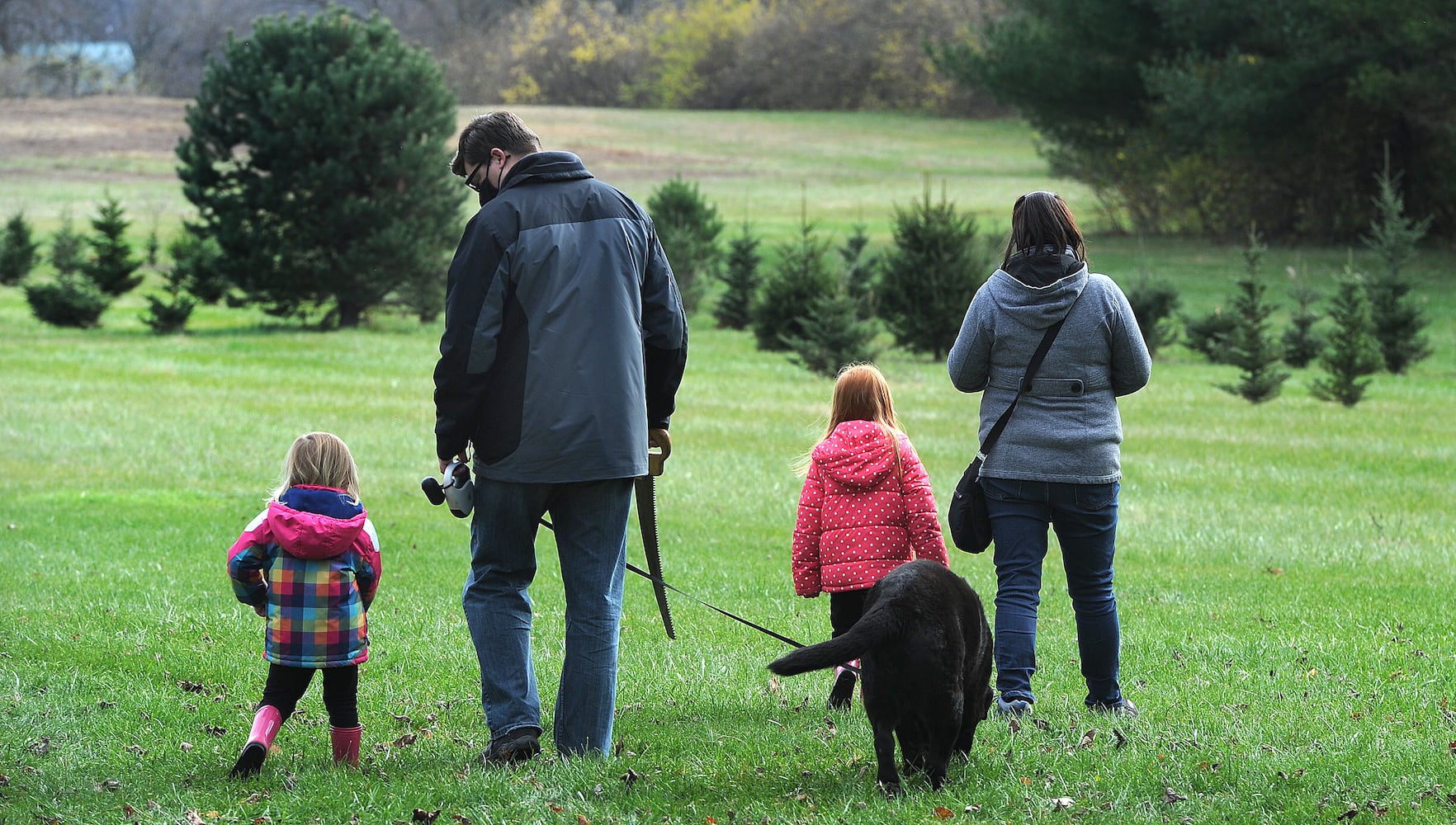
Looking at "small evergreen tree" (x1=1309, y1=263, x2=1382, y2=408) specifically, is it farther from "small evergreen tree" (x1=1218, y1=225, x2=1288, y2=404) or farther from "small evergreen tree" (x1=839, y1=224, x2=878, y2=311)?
"small evergreen tree" (x1=839, y1=224, x2=878, y2=311)

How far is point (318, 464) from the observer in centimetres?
480

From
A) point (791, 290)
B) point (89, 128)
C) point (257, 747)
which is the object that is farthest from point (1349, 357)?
point (89, 128)

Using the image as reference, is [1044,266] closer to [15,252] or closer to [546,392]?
[546,392]

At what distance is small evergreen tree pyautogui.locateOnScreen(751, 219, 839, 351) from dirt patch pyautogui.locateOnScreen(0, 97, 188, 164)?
37394 millimetres

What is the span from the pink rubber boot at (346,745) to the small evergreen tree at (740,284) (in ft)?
82.9

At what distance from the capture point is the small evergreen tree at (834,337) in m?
21.7

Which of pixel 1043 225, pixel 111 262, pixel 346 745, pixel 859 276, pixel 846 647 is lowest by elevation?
pixel 111 262

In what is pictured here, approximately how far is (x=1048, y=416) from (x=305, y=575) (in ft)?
8.80

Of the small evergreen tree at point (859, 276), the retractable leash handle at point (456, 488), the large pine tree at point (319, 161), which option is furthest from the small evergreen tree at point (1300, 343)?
the retractable leash handle at point (456, 488)

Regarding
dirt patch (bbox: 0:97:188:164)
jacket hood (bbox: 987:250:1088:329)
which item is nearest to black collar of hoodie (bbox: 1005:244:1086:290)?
jacket hood (bbox: 987:250:1088:329)

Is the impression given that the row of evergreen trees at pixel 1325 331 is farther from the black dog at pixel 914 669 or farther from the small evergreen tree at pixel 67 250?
the small evergreen tree at pixel 67 250

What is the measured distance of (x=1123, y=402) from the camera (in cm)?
1872

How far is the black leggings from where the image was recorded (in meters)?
4.87

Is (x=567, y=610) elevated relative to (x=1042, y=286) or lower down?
lower down
